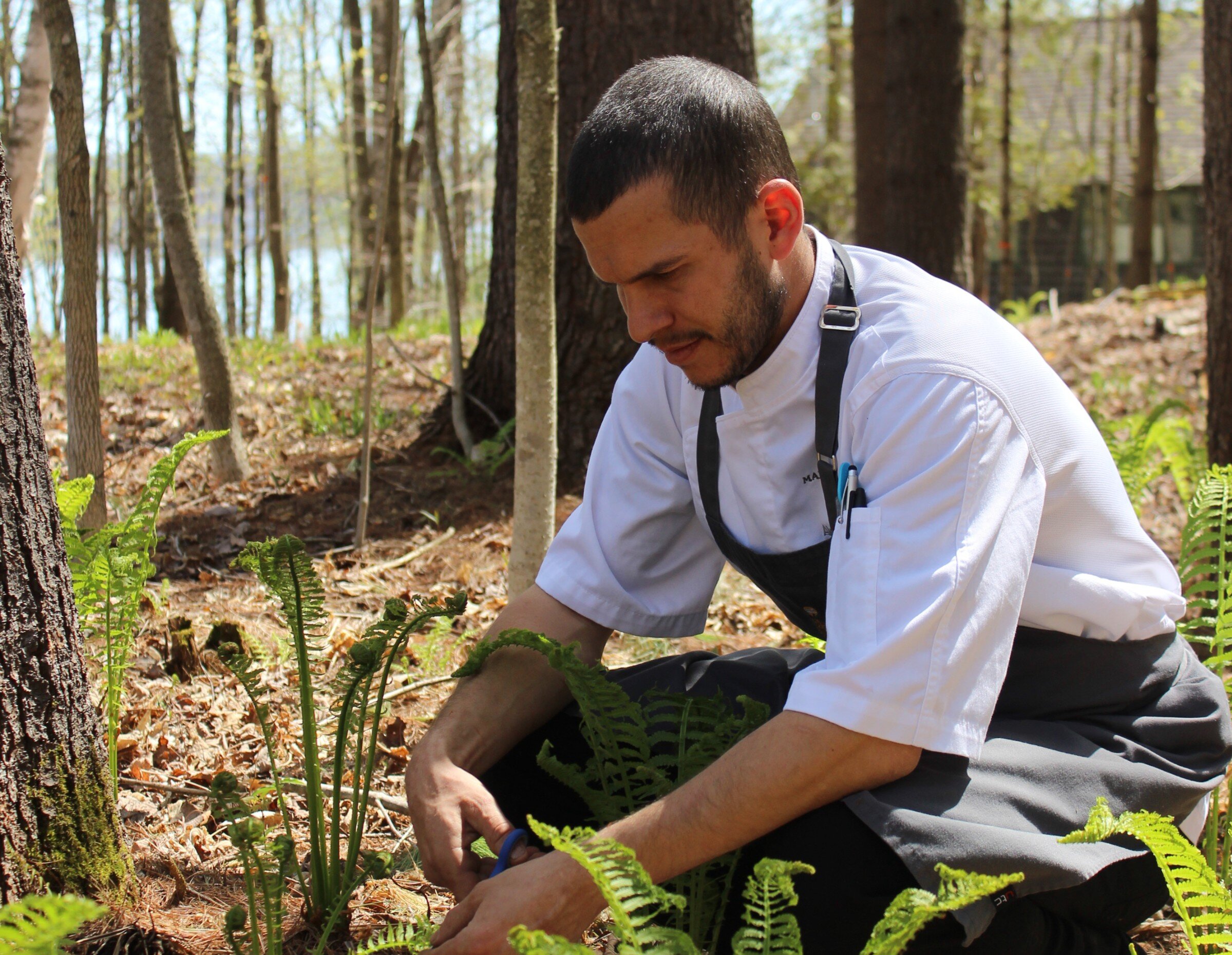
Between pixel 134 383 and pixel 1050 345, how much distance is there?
7051 mm

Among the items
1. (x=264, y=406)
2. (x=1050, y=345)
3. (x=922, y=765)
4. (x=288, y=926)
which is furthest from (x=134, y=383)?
(x=1050, y=345)

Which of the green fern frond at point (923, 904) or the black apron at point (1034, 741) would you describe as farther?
the black apron at point (1034, 741)

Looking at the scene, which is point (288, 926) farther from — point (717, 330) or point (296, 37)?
point (296, 37)

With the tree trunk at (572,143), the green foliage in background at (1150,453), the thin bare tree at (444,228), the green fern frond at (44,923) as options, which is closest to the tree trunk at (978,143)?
the green foliage in background at (1150,453)

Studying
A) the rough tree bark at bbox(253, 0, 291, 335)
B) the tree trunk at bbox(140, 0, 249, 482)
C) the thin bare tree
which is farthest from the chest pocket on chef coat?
the rough tree bark at bbox(253, 0, 291, 335)

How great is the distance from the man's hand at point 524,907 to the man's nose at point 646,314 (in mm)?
920

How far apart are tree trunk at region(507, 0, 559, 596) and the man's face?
3.77 ft

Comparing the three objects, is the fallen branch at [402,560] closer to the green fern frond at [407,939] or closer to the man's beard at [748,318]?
the green fern frond at [407,939]

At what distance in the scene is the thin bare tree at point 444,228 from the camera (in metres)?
3.96

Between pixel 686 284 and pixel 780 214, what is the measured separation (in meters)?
0.23

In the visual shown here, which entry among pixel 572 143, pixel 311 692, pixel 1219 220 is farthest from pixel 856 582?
pixel 1219 220

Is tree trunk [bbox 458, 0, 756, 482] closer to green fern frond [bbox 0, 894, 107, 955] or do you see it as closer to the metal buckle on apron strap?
the metal buckle on apron strap

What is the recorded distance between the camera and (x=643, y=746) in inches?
74.7

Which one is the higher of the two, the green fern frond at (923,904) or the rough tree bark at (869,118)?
the rough tree bark at (869,118)
